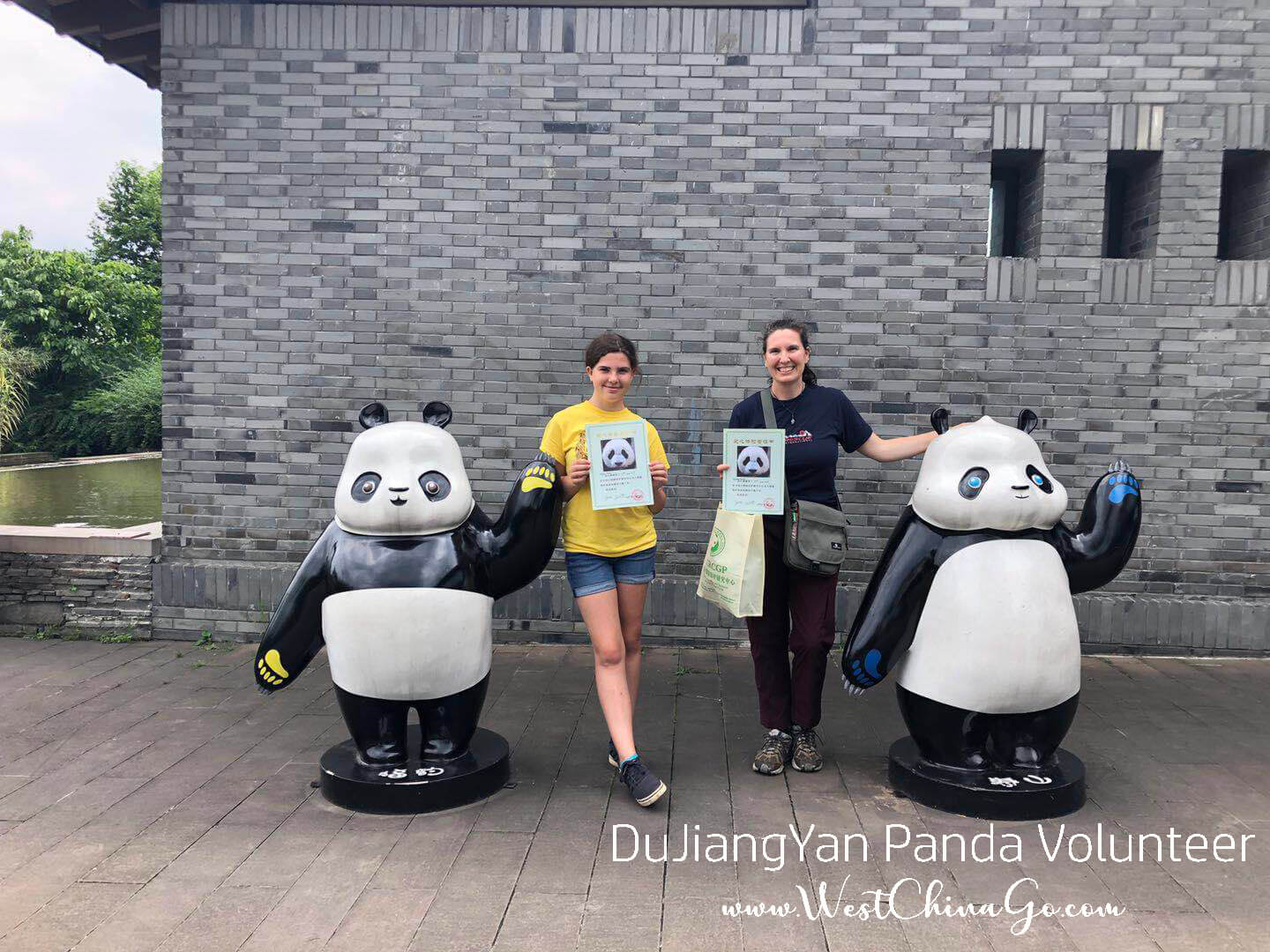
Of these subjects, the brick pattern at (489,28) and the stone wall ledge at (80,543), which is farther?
the stone wall ledge at (80,543)

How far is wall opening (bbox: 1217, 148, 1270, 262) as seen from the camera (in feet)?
18.7

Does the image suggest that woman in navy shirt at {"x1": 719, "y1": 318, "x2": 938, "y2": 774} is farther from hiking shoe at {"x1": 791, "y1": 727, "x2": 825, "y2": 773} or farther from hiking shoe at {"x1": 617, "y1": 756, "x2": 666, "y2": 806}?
hiking shoe at {"x1": 617, "y1": 756, "x2": 666, "y2": 806}

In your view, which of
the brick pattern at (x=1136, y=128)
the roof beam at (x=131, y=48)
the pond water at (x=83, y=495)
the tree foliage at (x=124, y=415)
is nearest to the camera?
the brick pattern at (x=1136, y=128)

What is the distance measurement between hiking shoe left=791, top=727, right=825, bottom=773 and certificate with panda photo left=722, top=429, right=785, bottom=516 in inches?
39.9

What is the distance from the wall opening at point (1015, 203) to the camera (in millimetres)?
5715

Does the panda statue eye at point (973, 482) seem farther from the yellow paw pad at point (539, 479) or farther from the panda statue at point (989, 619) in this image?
the yellow paw pad at point (539, 479)

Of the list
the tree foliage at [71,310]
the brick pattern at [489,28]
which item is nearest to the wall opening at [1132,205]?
the brick pattern at [489,28]

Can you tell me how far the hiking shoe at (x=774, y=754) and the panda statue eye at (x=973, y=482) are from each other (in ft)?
4.34

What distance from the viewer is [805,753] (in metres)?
3.93

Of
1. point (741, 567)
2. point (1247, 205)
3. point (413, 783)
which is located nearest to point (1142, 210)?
point (1247, 205)

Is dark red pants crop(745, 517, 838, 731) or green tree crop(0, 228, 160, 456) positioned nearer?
dark red pants crop(745, 517, 838, 731)

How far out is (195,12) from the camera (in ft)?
19.0

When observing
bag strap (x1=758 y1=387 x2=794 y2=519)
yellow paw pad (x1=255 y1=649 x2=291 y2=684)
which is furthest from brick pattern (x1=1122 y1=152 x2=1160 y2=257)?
yellow paw pad (x1=255 y1=649 x2=291 y2=684)

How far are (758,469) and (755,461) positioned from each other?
0.12ft
